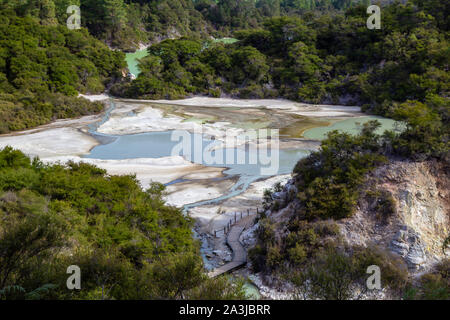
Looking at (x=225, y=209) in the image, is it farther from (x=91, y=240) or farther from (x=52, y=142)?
(x=52, y=142)

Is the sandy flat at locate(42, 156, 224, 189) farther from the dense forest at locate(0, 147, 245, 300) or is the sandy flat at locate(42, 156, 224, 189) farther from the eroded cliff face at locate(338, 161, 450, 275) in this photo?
the eroded cliff face at locate(338, 161, 450, 275)

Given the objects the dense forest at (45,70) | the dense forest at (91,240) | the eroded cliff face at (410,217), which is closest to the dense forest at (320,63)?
the dense forest at (45,70)

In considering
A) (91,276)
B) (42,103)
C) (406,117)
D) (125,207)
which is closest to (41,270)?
(91,276)

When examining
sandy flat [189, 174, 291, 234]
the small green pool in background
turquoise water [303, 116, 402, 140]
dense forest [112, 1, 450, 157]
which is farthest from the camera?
the small green pool in background

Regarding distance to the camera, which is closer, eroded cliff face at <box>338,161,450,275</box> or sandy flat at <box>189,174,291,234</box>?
eroded cliff face at <box>338,161,450,275</box>

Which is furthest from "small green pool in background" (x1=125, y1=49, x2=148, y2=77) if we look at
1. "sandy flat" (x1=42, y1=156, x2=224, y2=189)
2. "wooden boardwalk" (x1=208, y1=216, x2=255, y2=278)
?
"wooden boardwalk" (x1=208, y1=216, x2=255, y2=278)

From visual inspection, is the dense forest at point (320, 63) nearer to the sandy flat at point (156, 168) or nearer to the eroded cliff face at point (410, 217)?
the sandy flat at point (156, 168)
